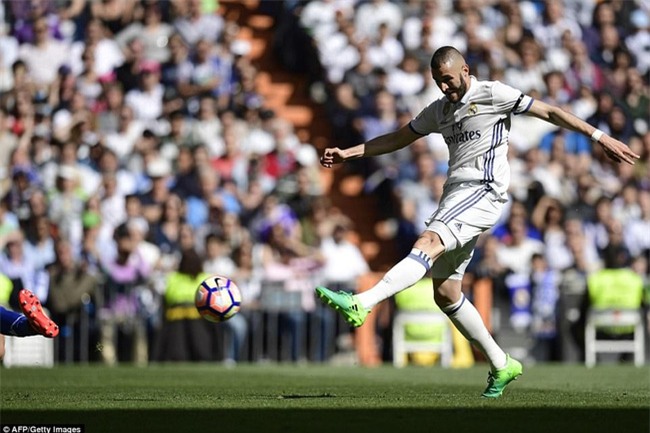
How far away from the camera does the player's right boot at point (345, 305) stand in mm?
9305

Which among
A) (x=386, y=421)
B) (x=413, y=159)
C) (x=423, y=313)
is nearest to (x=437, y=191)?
(x=413, y=159)

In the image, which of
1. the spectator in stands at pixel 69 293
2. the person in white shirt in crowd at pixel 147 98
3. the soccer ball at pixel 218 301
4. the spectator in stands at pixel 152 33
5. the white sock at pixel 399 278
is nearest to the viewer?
the white sock at pixel 399 278

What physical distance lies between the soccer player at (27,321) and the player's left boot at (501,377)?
3467 millimetres

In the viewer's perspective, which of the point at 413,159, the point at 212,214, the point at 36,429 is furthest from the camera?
the point at 413,159

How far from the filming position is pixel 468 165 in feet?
33.9

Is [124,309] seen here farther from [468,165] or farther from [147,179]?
[468,165]

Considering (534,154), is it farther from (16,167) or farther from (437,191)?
(16,167)

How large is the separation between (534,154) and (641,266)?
277 centimetres

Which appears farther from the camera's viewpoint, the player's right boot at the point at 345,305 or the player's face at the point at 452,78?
the player's face at the point at 452,78

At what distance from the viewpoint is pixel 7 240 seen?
18.5m

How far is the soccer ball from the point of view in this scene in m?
12.6

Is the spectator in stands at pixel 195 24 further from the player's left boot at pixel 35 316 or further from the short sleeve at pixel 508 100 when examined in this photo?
the short sleeve at pixel 508 100

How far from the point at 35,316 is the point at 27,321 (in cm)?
20

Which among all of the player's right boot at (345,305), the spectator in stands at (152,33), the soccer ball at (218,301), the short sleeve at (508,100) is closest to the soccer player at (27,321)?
the soccer ball at (218,301)
